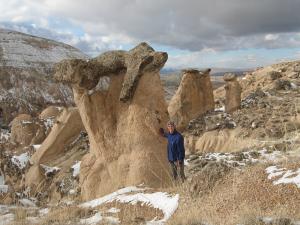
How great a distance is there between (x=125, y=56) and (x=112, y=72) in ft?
2.27

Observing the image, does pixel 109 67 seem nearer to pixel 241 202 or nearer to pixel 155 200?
pixel 155 200

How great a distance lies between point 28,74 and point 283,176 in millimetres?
53001

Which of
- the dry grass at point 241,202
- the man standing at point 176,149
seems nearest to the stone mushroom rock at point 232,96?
the man standing at point 176,149

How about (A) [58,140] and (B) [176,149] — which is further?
(A) [58,140]

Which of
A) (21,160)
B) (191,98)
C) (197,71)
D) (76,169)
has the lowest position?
(76,169)

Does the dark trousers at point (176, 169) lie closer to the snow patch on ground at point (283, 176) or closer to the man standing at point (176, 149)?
the man standing at point (176, 149)

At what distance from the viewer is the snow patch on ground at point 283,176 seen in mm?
6797

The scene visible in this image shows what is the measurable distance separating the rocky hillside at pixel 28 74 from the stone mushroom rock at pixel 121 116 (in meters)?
30.2

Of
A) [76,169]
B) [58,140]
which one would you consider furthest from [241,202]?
[58,140]

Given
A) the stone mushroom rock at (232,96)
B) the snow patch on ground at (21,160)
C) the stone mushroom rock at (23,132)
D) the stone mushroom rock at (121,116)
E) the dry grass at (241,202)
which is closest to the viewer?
the dry grass at (241,202)

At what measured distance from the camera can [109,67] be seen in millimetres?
14844

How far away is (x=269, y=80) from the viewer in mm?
43312

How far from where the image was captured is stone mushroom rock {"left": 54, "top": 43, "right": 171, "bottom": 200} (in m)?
13.7

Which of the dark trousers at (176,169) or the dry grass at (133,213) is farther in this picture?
the dark trousers at (176,169)
